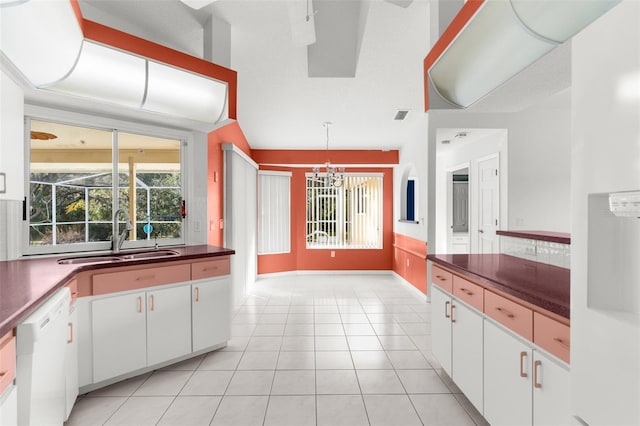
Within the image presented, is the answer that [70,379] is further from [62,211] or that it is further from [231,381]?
[62,211]

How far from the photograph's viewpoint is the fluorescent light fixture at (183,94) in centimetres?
259

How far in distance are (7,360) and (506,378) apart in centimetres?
228

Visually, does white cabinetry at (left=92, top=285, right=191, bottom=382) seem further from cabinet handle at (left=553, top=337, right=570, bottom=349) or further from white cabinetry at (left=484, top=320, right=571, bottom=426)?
cabinet handle at (left=553, top=337, right=570, bottom=349)

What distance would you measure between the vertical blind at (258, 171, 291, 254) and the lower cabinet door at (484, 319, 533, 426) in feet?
16.9

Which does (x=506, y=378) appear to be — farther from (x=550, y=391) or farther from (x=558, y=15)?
(x=558, y=15)

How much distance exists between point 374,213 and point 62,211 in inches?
216

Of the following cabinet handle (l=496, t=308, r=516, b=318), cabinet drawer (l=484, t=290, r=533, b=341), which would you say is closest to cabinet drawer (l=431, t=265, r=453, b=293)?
cabinet drawer (l=484, t=290, r=533, b=341)

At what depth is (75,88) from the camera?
7.54 feet

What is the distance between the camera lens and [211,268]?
9.74 feet

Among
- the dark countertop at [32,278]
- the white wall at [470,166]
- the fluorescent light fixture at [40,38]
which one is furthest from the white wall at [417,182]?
the fluorescent light fixture at [40,38]

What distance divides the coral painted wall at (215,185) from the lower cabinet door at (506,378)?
3076 mm

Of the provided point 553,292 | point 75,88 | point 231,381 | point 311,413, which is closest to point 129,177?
point 75,88

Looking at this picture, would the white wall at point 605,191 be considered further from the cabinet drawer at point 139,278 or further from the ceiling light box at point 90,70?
the cabinet drawer at point 139,278

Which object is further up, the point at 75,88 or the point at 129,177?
the point at 75,88
